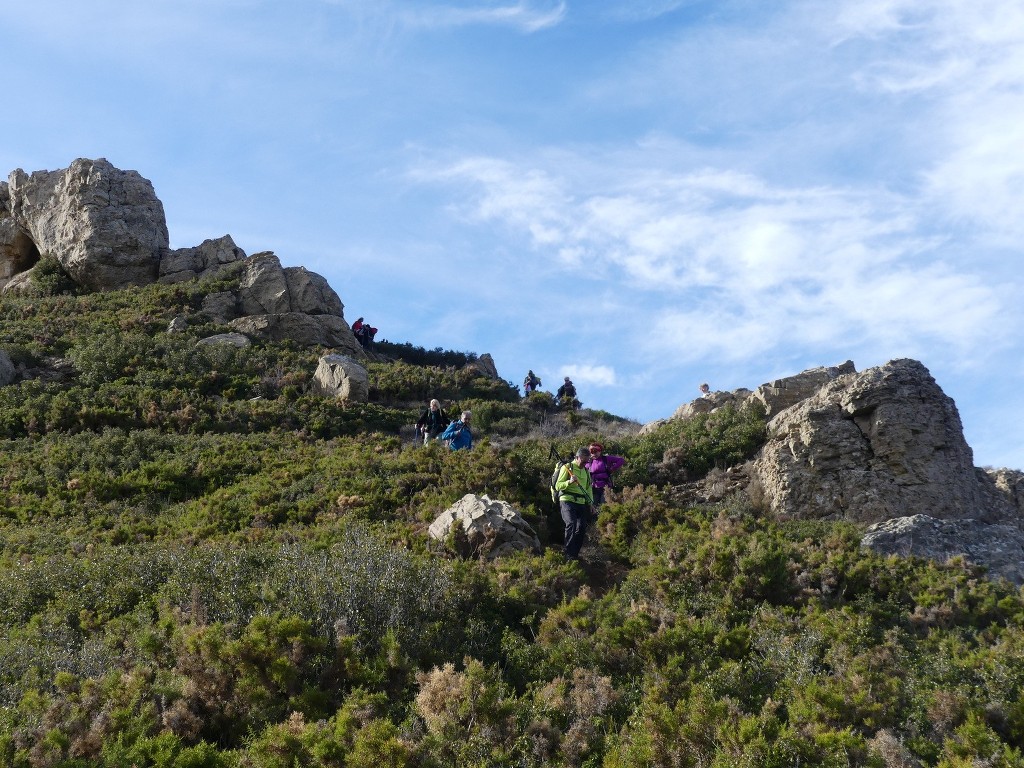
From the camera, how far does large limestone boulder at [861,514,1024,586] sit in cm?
1079

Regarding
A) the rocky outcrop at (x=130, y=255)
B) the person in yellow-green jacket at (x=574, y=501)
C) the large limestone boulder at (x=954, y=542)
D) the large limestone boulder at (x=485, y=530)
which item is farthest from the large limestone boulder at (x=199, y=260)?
the large limestone boulder at (x=954, y=542)

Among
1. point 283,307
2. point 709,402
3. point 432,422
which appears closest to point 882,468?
point 709,402

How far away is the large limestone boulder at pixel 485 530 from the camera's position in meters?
11.6

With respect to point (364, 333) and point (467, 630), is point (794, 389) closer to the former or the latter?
point (467, 630)

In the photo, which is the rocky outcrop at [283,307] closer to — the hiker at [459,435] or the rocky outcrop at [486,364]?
the rocky outcrop at [486,364]

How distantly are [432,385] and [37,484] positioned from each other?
39.5 ft

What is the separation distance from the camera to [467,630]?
29.9 feet

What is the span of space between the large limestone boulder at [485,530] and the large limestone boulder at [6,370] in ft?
51.6

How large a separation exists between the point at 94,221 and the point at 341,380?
17.3m

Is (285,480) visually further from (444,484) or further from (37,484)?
(37,484)

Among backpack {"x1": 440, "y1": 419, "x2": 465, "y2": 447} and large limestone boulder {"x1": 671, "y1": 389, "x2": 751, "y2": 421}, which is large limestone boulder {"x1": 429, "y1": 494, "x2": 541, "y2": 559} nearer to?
backpack {"x1": 440, "y1": 419, "x2": 465, "y2": 447}

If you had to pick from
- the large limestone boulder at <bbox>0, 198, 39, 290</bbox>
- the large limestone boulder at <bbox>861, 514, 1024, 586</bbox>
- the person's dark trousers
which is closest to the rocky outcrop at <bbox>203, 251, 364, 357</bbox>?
the large limestone boulder at <bbox>0, 198, 39, 290</bbox>

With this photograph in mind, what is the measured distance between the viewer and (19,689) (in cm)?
821

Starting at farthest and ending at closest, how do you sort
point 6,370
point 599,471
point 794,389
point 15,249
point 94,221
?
point 15,249 → point 94,221 → point 6,370 → point 794,389 → point 599,471
